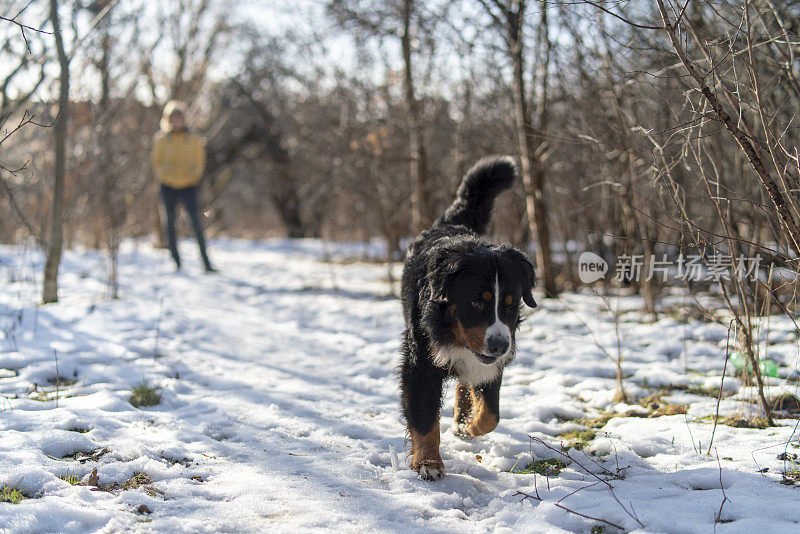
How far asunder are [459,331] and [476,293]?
0.69 feet

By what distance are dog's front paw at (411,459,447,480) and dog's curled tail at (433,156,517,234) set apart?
176 cm

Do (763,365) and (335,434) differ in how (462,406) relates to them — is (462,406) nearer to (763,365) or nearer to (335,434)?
(335,434)

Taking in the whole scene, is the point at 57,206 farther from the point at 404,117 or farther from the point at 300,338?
the point at 404,117

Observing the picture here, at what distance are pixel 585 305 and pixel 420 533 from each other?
15.6 ft

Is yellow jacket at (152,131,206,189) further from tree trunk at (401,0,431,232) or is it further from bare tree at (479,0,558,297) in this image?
bare tree at (479,0,558,297)

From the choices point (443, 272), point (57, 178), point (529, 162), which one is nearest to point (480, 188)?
point (443, 272)

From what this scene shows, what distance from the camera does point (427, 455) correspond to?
2.67m

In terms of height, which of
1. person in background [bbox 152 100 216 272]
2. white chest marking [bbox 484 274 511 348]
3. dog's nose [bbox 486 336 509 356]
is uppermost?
person in background [bbox 152 100 216 272]

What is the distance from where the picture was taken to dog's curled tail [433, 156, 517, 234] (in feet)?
12.9

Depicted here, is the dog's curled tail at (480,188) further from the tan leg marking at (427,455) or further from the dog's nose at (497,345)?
the tan leg marking at (427,455)

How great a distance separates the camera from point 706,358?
4445mm

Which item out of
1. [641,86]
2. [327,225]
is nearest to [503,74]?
[641,86]

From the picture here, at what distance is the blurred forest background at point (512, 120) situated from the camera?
287cm

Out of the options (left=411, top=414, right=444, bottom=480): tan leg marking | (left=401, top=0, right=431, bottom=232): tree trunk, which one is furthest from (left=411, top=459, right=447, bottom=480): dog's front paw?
(left=401, top=0, right=431, bottom=232): tree trunk
